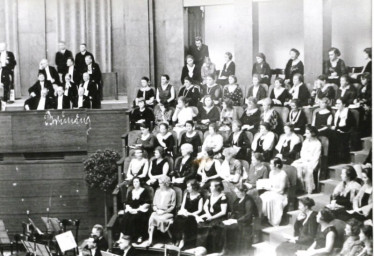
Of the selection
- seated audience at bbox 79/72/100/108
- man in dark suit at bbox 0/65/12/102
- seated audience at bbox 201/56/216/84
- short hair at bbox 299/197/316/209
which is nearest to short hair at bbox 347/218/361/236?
short hair at bbox 299/197/316/209

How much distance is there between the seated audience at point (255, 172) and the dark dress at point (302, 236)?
1.22 meters

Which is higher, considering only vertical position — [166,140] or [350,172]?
[166,140]

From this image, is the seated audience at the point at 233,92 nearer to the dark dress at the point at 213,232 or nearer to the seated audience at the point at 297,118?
the seated audience at the point at 297,118

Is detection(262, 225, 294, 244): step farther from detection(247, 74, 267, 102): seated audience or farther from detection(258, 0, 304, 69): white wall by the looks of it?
detection(258, 0, 304, 69): white wall

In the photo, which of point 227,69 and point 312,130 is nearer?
point 312,130

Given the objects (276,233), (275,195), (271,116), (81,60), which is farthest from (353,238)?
(81,60)

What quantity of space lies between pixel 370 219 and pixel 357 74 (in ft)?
9.80

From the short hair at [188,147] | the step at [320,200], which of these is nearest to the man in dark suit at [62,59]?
the short hair at [188,147]

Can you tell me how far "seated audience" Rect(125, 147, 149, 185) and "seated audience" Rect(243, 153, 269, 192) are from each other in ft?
6.54

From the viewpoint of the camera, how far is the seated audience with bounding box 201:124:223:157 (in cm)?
1197

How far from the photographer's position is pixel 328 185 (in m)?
10.3

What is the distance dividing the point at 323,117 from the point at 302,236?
6.83 ft

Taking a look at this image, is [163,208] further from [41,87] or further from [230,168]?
[41,87]

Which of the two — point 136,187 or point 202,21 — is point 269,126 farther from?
point 202,21
